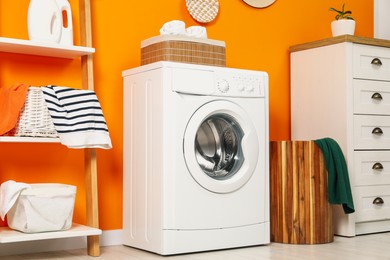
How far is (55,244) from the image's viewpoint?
116 inches

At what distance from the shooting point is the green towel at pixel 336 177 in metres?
3.21

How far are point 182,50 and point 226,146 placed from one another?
0.51m

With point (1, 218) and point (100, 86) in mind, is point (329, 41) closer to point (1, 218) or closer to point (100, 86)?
point (100, 86)

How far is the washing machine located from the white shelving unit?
0.73 feet

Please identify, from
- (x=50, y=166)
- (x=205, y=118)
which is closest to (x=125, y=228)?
(x=50, y=166)

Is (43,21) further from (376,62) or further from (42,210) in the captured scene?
(376,62)

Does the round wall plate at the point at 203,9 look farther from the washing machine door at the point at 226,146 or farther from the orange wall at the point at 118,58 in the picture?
the washing machine door at the point at 226,146

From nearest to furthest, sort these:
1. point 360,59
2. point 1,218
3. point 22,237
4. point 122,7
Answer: point 22,237
point 1,218
point 122,7
point 360,59

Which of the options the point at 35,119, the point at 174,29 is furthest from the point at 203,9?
the point at 35,119

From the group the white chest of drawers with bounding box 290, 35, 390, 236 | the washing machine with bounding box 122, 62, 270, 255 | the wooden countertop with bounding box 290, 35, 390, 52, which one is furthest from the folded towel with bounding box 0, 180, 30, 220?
the wooden countertop with bounding box 290, 35, 390, 52

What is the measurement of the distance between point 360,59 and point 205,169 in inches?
44.6

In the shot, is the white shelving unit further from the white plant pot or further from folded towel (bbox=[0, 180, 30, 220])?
the white plant pot

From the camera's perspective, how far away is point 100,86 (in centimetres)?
312

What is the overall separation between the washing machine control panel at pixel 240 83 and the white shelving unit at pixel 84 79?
1.93 feet
